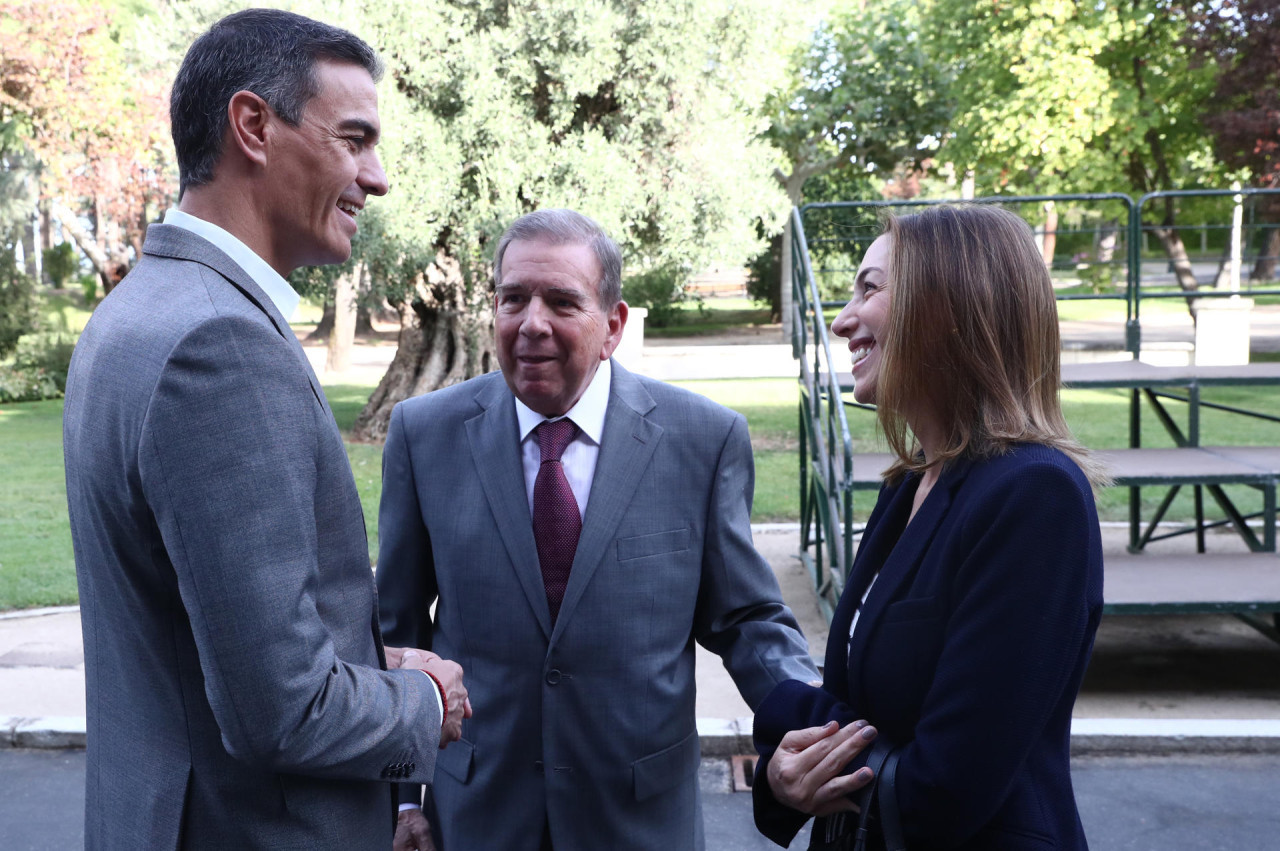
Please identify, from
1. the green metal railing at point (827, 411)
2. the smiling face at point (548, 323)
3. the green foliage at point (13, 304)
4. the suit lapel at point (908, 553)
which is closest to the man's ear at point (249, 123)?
the smiling face at point (548, 323)

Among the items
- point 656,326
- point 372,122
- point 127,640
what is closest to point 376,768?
point 127,640

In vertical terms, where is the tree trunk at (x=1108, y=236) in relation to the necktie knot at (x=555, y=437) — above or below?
above

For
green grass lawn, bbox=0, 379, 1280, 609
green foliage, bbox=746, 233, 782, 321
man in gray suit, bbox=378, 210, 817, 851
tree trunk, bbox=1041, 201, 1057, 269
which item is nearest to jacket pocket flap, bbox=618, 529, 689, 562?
man in gray suit, bbox=378, 210, 817, 851

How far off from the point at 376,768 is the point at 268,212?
0.89 metres

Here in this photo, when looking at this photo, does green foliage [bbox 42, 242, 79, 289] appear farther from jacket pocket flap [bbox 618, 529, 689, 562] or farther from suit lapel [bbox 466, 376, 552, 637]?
jacket pocket flap [bbox 618, 529, 689, 562]

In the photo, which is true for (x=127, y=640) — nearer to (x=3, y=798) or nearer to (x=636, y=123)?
(x=3, y=798)

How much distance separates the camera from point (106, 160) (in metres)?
20.8

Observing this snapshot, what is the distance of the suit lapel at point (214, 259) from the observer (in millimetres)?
1774

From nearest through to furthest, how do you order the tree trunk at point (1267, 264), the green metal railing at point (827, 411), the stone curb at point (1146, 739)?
the stone curb at point (1146, 739)
the green metal railing at point (827, 411)
the tree trunk at point (1267, 264)

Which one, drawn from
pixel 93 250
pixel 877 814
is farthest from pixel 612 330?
pixel 93 250

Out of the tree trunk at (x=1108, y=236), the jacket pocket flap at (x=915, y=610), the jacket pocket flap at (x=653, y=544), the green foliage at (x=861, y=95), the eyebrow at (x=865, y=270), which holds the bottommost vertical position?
the jacket pocket flap at (x=653, y=544)

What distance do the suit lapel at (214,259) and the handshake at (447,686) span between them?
50cm

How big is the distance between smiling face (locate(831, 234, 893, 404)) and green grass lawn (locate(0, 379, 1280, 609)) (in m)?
3.25

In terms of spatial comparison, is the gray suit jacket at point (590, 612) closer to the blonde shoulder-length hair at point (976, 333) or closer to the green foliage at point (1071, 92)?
the blonde shoulder-length hair at point (976, 333)
